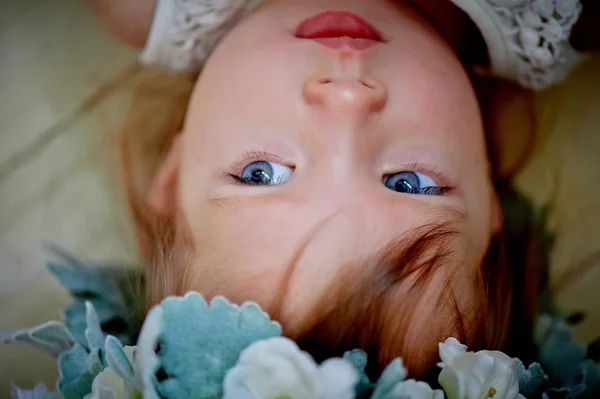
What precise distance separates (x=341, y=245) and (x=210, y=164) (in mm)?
183

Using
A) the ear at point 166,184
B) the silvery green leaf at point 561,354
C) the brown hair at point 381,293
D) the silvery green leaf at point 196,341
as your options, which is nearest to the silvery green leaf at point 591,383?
the silvery green leaf at point 561,354

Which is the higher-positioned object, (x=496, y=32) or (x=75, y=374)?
(x=496, y=32)

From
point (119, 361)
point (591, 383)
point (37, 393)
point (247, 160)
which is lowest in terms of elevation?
point (591, 383)

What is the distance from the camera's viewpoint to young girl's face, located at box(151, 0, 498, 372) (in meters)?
0.60

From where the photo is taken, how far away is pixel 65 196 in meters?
0.88

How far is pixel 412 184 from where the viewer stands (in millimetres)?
674

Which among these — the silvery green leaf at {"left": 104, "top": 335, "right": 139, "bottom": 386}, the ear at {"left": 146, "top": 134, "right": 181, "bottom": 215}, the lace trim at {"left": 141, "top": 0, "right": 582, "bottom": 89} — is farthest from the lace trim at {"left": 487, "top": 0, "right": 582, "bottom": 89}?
the silvery green leaf at {"left": 104, "top": 335, "right": 139, "bottom": 386}

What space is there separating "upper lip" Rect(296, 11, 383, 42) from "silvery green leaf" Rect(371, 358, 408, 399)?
37cm

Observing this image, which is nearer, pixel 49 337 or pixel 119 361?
pixel 119 361

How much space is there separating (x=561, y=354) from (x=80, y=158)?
702 mm

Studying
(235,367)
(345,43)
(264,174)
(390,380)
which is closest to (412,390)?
(390,380)

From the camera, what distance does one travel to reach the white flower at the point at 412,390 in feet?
1.82

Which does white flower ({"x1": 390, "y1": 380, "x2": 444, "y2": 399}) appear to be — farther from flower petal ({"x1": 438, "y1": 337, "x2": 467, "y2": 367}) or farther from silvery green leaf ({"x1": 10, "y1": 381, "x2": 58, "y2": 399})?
silvery green leaf ({"x1": 10, "y1": 381, "x2": 58, "y2": 399})

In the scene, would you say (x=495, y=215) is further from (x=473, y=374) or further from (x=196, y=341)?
(x=196, y=341)
